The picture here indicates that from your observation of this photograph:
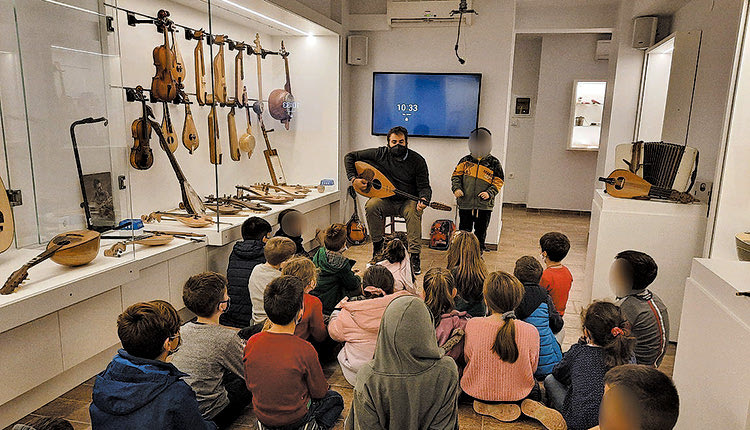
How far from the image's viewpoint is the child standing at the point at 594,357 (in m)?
2.16

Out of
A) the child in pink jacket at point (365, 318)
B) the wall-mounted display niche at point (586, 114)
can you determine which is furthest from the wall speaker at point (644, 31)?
the child in pink jacket at point (365, 318)

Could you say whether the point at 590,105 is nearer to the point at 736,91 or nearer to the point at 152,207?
the point at 736,91

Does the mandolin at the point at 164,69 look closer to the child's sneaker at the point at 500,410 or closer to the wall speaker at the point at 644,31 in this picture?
the child's sneaker at the point at 500,410

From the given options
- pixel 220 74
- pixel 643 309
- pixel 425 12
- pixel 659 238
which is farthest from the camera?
pixel 425 12

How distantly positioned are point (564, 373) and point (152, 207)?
342cm

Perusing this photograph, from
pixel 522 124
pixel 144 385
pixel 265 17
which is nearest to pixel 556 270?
pixel 144 385

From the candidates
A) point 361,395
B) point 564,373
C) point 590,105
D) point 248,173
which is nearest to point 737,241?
point 564,373

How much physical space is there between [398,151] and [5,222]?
3407 mm

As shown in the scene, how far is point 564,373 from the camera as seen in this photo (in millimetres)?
2463

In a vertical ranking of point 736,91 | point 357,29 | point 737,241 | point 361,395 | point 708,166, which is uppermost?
point 357,29

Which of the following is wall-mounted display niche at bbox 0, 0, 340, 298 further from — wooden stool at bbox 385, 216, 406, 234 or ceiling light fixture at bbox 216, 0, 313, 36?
wooden stool at bbox 385, 216, 406, 234

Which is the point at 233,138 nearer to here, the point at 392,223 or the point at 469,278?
the point at 392,223

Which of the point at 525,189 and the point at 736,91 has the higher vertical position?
the point at 736,91

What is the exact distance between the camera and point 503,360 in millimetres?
2484
